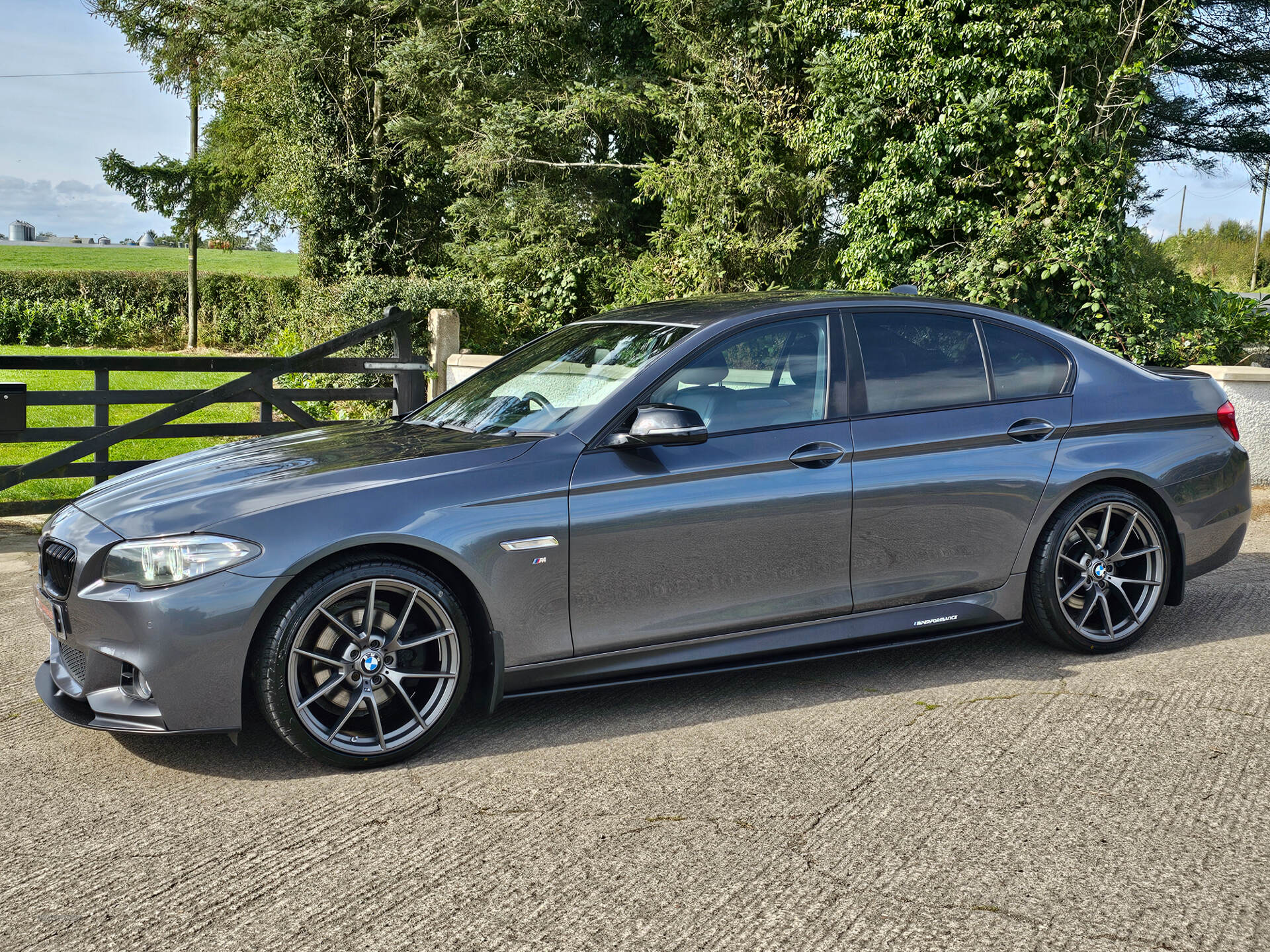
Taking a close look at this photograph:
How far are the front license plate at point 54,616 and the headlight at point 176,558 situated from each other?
12.3 inches

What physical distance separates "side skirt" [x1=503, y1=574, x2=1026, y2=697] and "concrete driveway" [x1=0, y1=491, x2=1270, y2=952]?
8.3 inches

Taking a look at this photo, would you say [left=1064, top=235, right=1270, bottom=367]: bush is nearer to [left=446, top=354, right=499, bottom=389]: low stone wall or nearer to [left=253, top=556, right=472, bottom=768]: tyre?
[left=446, top=354, right=499, bottom=389]: low stone wall

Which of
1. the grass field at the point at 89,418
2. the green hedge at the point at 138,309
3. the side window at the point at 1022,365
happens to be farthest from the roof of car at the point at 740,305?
the green hedge at the point at 138,309

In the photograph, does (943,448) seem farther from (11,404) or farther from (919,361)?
(11,404)

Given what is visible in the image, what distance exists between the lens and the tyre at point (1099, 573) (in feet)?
16.7

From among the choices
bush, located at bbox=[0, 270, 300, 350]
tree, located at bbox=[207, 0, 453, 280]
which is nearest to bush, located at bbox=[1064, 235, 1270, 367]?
tree, located at bbox=[207, 0, 453, 280]

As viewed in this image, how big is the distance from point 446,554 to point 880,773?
1698mm

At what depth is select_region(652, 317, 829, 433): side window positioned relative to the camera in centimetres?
454

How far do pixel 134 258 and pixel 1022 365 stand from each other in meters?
66.9

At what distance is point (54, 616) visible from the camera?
160 inches

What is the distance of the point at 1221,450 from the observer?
550cm

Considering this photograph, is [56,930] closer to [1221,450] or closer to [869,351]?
[869,351]

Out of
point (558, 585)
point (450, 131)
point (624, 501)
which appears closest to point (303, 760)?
point (558, 585)

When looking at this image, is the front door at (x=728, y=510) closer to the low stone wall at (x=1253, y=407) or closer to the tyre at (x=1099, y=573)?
the tyre at (x=1099, y=573)
